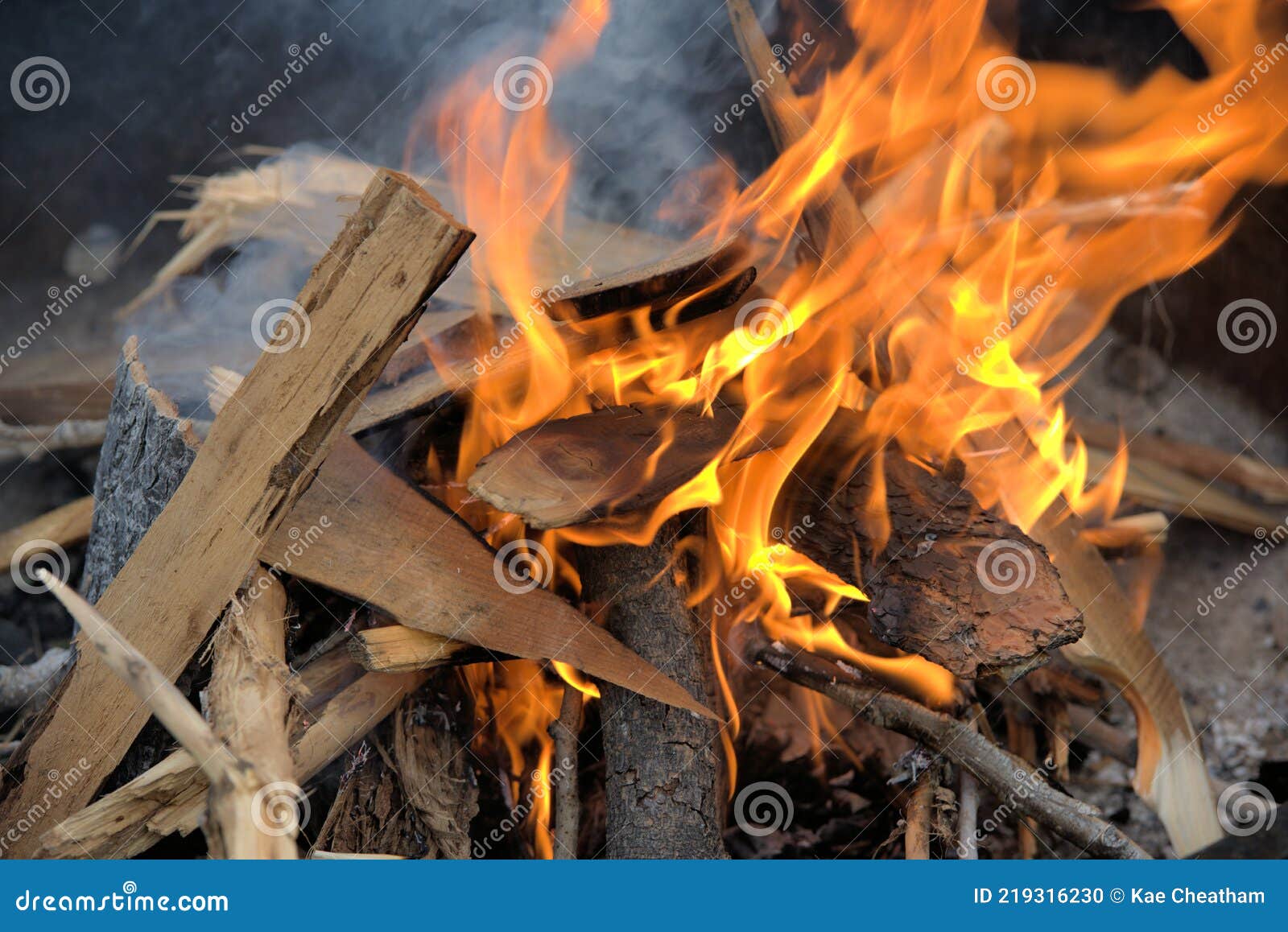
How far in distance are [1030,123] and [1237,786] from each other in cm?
206

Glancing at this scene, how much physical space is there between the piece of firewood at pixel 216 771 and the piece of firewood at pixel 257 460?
18.1 inches

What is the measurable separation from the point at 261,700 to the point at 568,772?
0.70 m

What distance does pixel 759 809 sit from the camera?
2.33 metres

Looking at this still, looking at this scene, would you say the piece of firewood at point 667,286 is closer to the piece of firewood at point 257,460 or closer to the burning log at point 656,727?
the piece of firewood at point 257,460

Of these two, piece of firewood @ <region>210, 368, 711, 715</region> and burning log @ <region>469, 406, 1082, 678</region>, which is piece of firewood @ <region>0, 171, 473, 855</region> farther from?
burning log @ <region>469, 406, 1082, 678</region>

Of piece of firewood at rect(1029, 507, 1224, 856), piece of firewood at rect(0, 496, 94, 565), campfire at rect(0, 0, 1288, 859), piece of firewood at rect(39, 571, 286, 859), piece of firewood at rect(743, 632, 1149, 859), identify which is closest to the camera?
piece of firewood at rect(39, 571, 286, 859)

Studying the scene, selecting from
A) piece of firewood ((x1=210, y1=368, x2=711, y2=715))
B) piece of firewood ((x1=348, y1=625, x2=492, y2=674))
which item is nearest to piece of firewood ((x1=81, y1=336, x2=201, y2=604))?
piece of firewood ((x1=210, y1=368, x2=711, y2=715))

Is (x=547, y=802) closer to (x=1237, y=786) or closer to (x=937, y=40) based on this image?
(x=1237, y=786)

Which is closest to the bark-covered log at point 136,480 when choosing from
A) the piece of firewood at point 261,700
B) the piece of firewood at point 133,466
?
the piece of firewood at point 133,466

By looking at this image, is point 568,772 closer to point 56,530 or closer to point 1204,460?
point 56,530

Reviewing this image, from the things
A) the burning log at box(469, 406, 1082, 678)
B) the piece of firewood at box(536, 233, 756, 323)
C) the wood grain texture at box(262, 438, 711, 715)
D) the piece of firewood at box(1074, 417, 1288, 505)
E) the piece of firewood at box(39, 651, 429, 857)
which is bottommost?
the piece of firewood at box(39, 651, 429, 857)

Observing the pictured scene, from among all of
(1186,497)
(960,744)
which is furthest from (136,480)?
(1186,497)

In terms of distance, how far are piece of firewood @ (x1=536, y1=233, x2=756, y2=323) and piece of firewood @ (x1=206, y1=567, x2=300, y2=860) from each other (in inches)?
28.7

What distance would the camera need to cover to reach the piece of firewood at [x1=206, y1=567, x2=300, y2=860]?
1.33 metres
